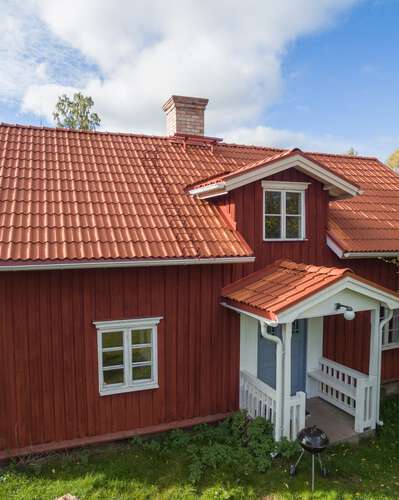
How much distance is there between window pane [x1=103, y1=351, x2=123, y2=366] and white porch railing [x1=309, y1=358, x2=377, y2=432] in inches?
176

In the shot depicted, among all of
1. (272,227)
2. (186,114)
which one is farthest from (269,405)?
(186,114)

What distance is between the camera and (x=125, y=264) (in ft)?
20.8

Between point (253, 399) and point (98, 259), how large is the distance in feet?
13.3

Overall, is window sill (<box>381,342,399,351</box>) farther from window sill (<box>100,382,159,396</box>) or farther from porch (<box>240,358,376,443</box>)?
window sill (<box>100,382,159,396</box>)

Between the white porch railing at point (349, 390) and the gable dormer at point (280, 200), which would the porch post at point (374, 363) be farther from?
the gable dormer at point (280, 200)

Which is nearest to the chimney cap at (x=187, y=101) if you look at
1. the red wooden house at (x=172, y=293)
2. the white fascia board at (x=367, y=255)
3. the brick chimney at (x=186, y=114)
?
the brick chimney at (x=186, y=114)

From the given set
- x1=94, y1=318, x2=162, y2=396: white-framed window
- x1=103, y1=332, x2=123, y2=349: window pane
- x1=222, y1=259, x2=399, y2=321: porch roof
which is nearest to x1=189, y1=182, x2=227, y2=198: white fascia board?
x1=222, y1=259, x2=399, y2=321: porch roof

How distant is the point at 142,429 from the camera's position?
704 cm

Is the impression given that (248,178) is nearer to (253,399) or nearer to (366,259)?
(366,259)

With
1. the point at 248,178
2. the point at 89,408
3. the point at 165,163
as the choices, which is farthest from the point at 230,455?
the point at 165,163

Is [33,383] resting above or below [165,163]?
below

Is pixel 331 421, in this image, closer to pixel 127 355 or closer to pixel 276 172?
pixel 127 355

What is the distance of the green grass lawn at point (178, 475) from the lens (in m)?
5.61

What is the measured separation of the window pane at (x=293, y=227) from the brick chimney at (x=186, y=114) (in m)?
4.87
